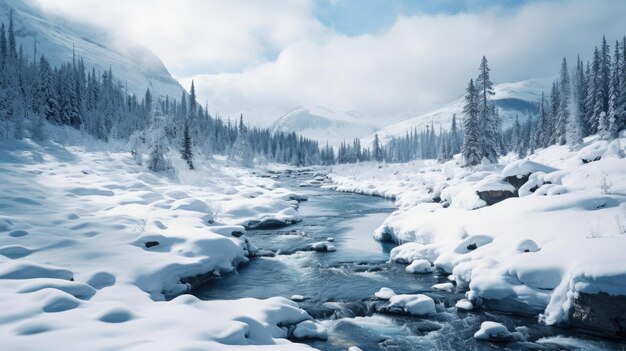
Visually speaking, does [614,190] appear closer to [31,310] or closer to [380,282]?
[380,282]

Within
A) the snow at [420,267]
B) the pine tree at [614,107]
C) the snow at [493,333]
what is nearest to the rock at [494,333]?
the snow at [493,333]

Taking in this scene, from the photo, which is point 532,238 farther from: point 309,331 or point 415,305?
point 309,331

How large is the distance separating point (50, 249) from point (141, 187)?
16716 millimetres

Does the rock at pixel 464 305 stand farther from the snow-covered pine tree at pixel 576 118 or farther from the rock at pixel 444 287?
the snow-covered pine tree at pixel 576 118

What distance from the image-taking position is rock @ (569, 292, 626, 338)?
379 inches

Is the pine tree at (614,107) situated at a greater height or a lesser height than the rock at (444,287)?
greater

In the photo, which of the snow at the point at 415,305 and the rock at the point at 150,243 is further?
the rock at the point at 150,243

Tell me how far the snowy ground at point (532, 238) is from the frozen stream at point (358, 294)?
0.87m

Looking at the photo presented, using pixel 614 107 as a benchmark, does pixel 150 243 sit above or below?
below

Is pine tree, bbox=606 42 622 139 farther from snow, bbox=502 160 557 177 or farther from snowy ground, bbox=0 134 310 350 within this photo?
snowy ground, bbox=0 134 310 350

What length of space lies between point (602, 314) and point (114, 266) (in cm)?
1458

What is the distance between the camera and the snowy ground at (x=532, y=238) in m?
10.8

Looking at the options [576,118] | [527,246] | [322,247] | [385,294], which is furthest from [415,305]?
[576,118]

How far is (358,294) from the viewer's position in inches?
535
